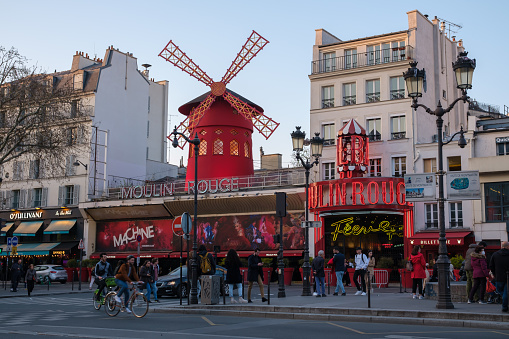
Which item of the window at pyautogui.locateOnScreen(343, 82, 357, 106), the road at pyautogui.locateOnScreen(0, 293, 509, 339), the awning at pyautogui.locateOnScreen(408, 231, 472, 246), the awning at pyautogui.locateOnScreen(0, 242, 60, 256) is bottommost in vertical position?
A: the road at pyautogui.locateOnScreen(0, 293, 509, 339)

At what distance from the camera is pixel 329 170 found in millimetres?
30969

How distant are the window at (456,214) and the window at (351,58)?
8.53 metres

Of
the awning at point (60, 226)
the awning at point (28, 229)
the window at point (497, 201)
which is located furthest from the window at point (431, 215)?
the awning at point (28, 229)

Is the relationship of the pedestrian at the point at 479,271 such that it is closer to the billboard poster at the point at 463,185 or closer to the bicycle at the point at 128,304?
the billboard poster at the point at 463,185

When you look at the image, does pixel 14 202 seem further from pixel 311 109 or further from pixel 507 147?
pixel 507 147

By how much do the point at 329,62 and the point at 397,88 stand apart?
404 centimetres

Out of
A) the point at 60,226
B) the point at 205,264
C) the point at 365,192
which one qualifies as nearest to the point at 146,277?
the point at 205,264

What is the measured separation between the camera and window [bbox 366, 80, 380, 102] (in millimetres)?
30609

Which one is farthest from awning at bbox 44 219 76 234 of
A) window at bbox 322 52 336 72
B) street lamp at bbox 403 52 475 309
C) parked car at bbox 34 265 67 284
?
street lamp at bbox 403 52 475 309

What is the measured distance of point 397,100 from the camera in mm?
29750

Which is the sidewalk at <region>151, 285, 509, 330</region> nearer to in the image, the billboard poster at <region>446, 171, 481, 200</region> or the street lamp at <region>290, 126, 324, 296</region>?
the street lamp at <region>290, 126, 324, 296</region>

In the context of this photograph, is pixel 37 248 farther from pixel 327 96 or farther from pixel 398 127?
pixel 398 127

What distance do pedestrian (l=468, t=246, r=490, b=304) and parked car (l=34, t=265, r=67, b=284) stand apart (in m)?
25.5

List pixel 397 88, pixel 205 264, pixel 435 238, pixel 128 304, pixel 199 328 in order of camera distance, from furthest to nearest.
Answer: pixel 397 88 < pixel 435 238 < pixel 205 264 < pixel 128 304 < pixel 199 328
